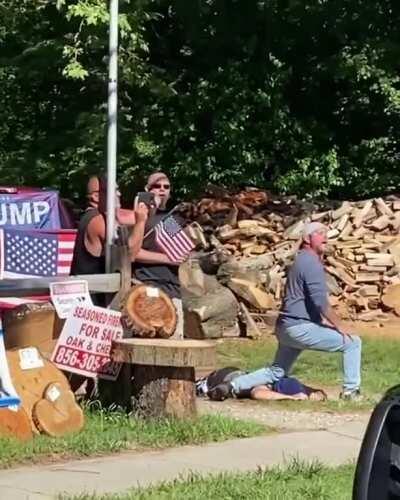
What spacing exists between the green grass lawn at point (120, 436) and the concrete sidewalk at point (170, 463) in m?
0.15

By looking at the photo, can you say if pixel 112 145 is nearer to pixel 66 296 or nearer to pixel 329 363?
pixel 66 296

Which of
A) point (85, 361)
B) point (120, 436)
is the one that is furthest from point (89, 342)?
point (120, 436)

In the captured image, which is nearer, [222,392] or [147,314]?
[147,314]

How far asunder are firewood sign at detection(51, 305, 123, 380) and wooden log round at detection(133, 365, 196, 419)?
1.10ft

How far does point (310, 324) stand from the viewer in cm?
1062

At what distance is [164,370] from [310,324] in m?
1.97

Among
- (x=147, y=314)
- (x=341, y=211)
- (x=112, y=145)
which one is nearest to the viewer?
(x=147, y=314)

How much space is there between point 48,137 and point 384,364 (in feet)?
43.3

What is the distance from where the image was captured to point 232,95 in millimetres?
23609

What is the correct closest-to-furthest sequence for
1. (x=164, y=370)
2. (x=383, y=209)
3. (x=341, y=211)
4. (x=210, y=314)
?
1. (x=164, y=370)
2. (x=210, y=314)
3. (x=383, y=209)
4. (x=341, y=211)

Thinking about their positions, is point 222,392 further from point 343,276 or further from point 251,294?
point 343,276

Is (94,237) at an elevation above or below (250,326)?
above

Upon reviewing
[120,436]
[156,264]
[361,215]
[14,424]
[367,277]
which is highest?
[361,215]

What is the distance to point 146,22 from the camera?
76.3 feet
